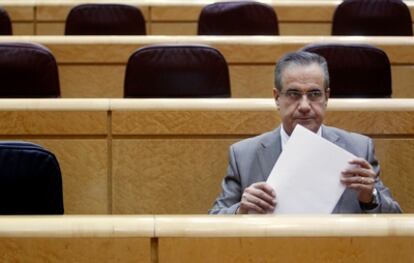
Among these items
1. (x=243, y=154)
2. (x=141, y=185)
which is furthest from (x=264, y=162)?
(x=141, y=185)

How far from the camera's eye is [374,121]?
0.74 meters

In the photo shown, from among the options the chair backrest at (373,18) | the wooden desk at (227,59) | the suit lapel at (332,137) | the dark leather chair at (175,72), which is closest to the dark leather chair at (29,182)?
the suit lapel at (332,137)

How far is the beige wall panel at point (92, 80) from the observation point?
1.05 metres

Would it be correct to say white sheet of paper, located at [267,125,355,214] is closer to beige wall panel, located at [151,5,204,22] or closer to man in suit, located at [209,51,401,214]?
man in suit, located at [209,51,401,214]

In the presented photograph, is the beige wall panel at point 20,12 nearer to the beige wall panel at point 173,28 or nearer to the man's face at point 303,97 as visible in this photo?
the beige wall panel at point 173,28

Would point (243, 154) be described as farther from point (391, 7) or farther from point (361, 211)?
point (391, 7)

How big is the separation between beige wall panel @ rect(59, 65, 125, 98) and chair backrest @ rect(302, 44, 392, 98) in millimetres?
287
